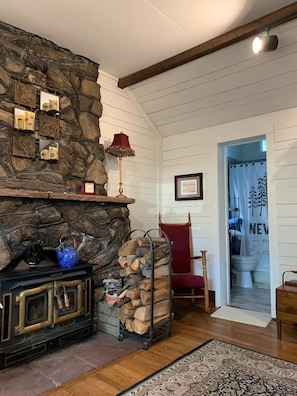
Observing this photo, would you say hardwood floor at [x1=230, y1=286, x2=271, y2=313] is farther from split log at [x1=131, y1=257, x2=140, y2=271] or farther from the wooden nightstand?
split log at [x1=131, y1=257, x2=140, y2=271]

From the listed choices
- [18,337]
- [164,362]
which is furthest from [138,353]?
[18,337]

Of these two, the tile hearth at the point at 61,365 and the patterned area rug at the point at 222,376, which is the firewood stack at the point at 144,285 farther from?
the patterned area rug at the point at 222,376

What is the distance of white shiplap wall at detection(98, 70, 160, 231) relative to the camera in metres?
3.62

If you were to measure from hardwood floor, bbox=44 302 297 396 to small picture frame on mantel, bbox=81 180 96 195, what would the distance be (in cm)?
161

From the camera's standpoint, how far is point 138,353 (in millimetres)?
2465

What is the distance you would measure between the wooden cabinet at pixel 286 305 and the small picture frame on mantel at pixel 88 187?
211cm

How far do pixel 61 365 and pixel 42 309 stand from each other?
0.45m

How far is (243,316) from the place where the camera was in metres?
3.40

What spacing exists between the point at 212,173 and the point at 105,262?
185 centimetres

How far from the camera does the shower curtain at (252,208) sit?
521 centimetres

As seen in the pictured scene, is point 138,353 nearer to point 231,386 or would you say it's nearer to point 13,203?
point 231,386

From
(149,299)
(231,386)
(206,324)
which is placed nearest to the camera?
(231,386)

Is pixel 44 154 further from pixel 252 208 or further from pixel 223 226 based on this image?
pixel 252 208

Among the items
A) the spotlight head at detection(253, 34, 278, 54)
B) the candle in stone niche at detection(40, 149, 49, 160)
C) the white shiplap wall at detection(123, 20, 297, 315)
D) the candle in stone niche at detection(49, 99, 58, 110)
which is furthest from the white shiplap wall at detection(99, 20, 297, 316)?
the candle in stone niche at detection(40, 149, 49, 160)
